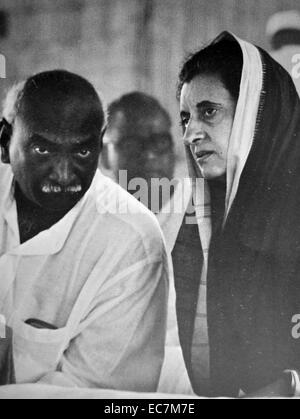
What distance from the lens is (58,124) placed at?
8.32ft

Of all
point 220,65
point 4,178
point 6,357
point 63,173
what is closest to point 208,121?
point 220,65

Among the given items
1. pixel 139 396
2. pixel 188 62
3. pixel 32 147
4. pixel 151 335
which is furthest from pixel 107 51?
pixel 139 396

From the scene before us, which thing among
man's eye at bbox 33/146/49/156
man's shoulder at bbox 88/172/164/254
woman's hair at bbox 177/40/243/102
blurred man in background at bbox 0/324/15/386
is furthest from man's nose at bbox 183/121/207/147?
blurred man in background at bbox 0/324/15/386

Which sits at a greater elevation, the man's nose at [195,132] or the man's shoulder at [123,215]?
the man's nose at [195,132]

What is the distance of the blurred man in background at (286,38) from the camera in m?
2.54

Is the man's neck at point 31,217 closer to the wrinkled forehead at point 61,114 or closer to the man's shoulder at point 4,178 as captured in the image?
the man's shoulder at point 4,178

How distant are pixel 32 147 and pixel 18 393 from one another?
0.99 meters

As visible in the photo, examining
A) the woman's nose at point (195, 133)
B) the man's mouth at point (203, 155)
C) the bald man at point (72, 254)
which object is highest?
the woman's nose at point (195, 133)

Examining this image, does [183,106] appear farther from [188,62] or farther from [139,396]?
[139,396]

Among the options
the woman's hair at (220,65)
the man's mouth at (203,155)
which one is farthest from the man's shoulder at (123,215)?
the woman's hair at (220,65)

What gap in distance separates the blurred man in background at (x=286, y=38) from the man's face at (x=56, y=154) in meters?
0.80

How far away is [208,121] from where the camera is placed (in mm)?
2535

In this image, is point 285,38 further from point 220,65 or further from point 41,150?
point 41,150

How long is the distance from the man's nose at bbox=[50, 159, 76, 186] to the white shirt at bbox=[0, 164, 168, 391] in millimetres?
98
